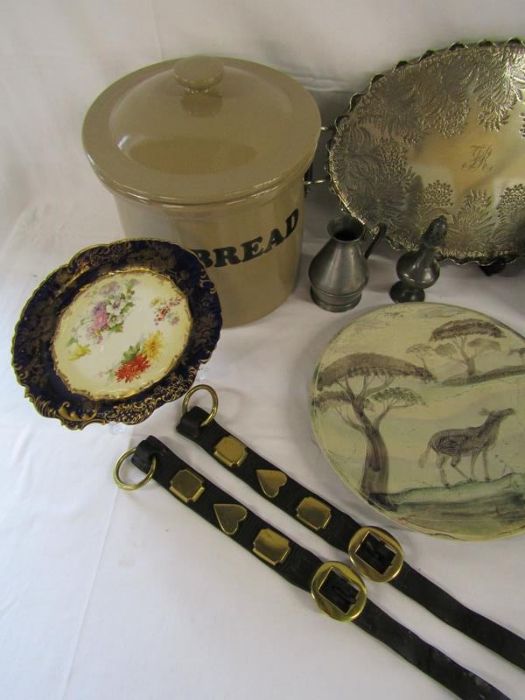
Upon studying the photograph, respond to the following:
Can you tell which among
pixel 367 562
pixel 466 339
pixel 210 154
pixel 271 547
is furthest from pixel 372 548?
pixel 210 154

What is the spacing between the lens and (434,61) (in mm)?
688

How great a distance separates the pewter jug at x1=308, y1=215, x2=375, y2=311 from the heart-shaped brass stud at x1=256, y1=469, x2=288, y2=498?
0.98 ft

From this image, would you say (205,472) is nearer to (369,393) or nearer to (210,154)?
(369,393)

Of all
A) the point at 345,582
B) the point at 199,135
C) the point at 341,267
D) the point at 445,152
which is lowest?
the point at 345,582

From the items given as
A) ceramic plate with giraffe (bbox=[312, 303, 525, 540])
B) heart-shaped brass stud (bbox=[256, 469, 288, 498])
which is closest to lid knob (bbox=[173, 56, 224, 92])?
ceramic plate with giraffe (bbox=[312, 303, 525, 540])

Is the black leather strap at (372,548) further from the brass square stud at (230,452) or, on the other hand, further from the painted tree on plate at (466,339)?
the painted tree on plate at (466,339)

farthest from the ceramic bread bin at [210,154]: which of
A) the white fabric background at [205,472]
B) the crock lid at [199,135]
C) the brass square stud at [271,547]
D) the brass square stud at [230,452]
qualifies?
the brass square stud at [271,547]

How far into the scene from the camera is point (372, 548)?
57cm

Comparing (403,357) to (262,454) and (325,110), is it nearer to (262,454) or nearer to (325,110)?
(262,454)

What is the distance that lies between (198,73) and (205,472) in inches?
20.4

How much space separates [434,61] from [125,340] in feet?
1.95

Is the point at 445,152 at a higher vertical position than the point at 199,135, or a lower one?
lower

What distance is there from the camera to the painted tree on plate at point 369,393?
2.05 ft

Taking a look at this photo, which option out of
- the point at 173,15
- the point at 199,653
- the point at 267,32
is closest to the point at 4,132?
the point at 173,15
